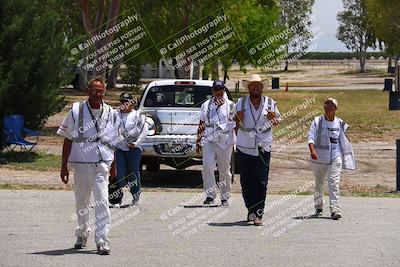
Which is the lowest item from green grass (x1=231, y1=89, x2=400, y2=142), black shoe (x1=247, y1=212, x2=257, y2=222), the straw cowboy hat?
green grass (x1=231, y1=89, x2=400, y2=142)

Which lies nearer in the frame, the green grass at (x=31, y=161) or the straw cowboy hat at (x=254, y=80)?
the straw cowboy hat at (x=254, y=80)

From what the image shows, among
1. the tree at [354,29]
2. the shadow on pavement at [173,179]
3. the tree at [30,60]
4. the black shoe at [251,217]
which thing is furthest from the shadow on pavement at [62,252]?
the tree at [354,29]

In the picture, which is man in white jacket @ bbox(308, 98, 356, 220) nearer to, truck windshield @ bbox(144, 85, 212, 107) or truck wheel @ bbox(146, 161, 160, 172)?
truck windshield @ bbox(144, 85, 212, 107)

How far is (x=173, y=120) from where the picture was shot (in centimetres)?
1669

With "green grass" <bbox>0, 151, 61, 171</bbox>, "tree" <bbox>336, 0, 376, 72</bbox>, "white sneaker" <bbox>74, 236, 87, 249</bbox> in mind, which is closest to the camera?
"white sneaker" <bbox>74, 236, 87, 249</bbox>

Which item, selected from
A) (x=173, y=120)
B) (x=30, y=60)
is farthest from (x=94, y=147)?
(x=30, y=60)

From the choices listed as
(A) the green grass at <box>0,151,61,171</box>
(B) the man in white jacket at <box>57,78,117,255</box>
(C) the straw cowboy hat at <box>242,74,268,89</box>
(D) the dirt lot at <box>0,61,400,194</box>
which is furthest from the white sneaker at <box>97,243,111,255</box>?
(A) the green grass at <box>0,151,61,171</box>

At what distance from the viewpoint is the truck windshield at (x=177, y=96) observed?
17.5 m

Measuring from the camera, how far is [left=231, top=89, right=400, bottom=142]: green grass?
29.8 metres

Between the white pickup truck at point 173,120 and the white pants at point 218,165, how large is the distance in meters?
2.42

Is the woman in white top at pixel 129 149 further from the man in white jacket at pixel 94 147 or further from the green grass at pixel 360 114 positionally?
the green grass at pixel 360 114

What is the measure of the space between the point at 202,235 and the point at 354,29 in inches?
4672

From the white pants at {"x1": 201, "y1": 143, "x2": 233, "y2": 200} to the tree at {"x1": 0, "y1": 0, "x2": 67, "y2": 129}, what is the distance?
7089 mm

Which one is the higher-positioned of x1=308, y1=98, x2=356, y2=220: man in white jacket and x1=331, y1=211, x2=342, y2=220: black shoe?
x1=308, y1=98, x2=356, y2=220: man in white jacket
